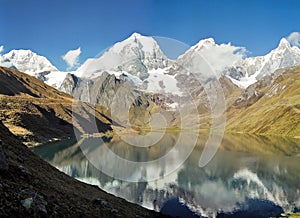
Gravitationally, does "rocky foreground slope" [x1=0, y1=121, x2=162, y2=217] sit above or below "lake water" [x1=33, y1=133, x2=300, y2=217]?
below

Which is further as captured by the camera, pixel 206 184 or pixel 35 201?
pixel 206 184

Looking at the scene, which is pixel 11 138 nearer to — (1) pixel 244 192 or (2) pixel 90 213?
(2) pixel 90 213

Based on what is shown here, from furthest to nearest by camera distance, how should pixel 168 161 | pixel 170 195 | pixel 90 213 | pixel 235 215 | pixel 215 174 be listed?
1. pixel 168 161
2. pixel 215 174
3. pixel 170 195
4. pixel 235 215
5. pixel 90 213

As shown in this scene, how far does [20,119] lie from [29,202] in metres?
184

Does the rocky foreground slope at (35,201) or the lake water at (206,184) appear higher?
the lake water at (206,184)

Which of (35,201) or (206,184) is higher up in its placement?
(206,184)

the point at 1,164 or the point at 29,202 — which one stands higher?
the point at 1,164

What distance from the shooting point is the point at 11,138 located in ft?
159

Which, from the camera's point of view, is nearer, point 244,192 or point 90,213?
point 90,213

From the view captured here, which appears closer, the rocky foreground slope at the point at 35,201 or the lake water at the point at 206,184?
the rocky foreground slope at the point at 35,201

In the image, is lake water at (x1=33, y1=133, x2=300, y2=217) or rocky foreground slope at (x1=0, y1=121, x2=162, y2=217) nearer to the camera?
rocky foreground slope at (x1=0, y1=121, x2=162, y2=217)

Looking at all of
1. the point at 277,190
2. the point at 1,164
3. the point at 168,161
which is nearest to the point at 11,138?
the point at 1,164

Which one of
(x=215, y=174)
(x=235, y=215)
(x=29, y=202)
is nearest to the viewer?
(x=29, y=202)

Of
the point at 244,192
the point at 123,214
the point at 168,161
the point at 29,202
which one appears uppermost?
the point at 168,161
